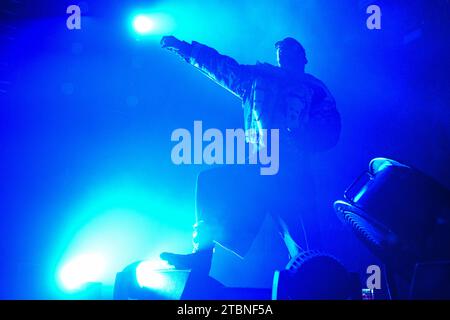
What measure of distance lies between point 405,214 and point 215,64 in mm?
1565

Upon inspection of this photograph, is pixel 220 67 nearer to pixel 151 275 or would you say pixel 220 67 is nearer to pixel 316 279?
pixel 151 275

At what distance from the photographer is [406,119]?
10.5 ft

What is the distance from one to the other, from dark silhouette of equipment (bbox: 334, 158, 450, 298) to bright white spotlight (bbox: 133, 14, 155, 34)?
307cm

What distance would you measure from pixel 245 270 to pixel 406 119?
85.1 inches

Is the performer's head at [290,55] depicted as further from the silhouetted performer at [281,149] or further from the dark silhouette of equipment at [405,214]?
the dark silhouette of equipment at [405,214]

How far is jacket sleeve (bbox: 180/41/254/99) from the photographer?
262 centimetres

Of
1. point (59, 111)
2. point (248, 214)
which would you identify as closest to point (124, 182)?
point (59, 111)

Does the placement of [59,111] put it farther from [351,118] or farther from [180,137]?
[351,118]

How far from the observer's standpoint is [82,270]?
3.75 m

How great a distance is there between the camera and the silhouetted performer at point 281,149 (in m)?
2.20

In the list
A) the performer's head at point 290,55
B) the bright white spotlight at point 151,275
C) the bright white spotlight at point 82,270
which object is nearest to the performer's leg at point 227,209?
the bright white spotlight at point 151,275

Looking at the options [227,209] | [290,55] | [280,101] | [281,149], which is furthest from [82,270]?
[290,55]

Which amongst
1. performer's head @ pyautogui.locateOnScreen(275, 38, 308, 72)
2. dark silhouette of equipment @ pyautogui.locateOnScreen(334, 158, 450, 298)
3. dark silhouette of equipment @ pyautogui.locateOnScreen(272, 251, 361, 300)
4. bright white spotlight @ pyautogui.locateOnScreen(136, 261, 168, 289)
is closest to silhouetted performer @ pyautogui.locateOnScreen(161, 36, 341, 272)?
performer's head @ pyautogui.locateOnScreen(275, 38, 308, 72)

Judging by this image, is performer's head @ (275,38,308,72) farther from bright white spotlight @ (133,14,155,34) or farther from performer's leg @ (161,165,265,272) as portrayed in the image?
bright white spotlight @ (133,14,155,34)
